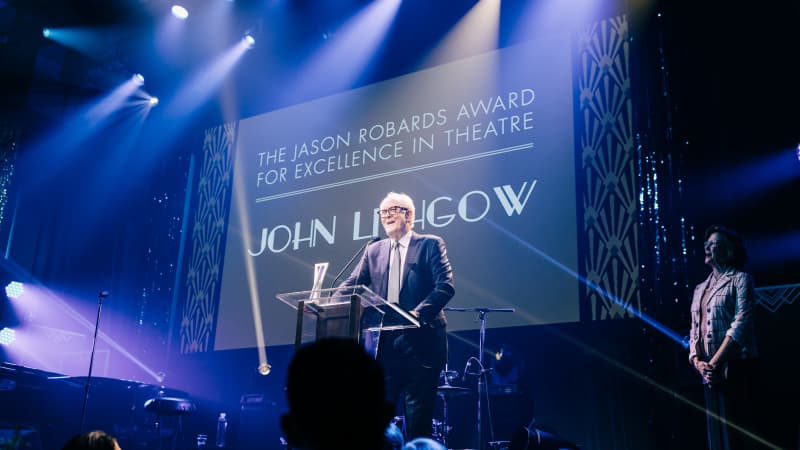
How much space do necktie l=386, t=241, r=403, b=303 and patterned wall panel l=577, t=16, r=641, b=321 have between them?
145cm

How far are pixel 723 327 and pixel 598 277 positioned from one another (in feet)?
5.11

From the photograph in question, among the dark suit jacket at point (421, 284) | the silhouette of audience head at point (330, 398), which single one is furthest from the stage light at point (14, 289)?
the silhouette of audience head at point (330, 398)

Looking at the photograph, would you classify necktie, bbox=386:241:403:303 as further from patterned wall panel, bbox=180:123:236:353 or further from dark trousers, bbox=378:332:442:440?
patterned wall panel, bbox=180:123:236:353

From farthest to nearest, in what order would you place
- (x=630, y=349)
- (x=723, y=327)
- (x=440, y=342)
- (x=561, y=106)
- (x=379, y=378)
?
1. (x=561, y=106)
2. (x=630, y=349)
3. (x=440, y=342)
4. (x=723, y=327)
5. (x=379, y=378)

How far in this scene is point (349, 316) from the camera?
13.5ft

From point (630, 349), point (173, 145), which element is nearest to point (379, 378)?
point (630, 349)

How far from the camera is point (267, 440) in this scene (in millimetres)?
6637

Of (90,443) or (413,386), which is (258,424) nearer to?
(413,386)

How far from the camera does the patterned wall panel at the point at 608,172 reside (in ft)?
18.6

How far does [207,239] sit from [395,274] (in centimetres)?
330

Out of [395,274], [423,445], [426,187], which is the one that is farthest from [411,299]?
[423,445]

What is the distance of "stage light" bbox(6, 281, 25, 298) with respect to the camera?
27.4ft

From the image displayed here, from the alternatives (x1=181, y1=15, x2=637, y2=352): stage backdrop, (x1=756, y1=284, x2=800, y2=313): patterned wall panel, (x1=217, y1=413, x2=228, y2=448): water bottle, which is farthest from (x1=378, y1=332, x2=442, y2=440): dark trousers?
(x1=217, y1=413, x2=228, y2=448): water bottle

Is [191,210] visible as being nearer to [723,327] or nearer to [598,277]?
[598,277]
